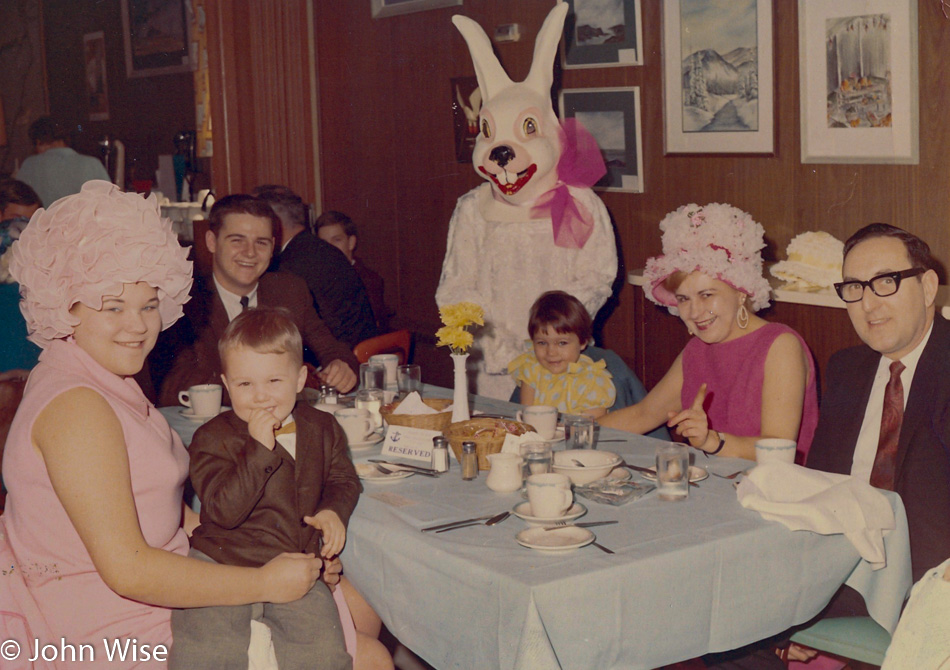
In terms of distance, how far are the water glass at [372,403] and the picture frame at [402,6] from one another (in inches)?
132

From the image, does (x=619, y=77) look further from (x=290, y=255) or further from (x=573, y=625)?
(x=573, y=625)

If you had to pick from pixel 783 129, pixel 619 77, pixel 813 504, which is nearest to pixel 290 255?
pixel 619 77

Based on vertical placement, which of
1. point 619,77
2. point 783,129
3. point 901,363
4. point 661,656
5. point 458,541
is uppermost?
point 619,77

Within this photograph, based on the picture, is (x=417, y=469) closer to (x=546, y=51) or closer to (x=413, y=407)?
(x=413, y=407)

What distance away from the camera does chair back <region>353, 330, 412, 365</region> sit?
4.64 metres

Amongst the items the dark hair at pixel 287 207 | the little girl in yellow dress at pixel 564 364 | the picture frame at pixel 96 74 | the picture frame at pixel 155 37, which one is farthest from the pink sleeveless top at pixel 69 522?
the picture frame at pixel 96 74

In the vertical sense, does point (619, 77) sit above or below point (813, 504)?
above

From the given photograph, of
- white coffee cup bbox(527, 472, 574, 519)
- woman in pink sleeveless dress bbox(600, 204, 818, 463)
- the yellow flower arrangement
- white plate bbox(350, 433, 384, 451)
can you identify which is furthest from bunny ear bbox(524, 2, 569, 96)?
white coffee cup bbox(527, 472, 574, 519)

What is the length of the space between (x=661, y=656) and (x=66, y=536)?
3.64ft

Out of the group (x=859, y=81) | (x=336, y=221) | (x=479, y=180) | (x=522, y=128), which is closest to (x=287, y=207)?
(x=336, y=221)

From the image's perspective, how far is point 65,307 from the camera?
1934 mm

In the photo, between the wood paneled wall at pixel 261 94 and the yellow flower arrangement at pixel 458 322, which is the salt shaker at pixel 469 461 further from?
the wood paneled wall at pixel 261 94

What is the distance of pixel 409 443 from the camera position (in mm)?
2719

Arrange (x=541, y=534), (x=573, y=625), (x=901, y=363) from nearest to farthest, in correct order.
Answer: (x=573, y=625) < (x=541, y=534) < (x=901, y=363)
